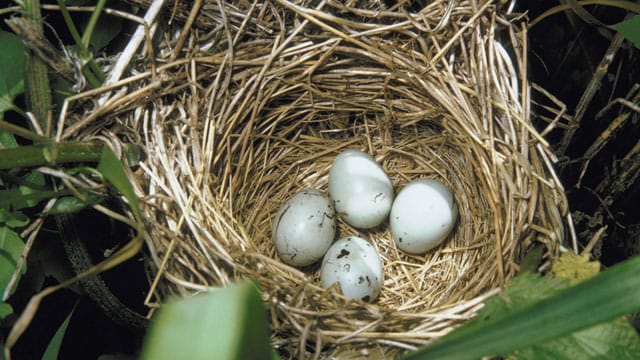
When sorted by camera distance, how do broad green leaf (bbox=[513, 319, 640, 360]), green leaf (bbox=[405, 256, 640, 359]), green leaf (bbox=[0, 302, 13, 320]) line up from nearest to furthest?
1. green leaf (bbox=[405, 256, 640, 359])
2. broad green leaf (bbox=[513, 319, 640, 360])
3. green leaf (bbox=[0, 302, 13, 320])

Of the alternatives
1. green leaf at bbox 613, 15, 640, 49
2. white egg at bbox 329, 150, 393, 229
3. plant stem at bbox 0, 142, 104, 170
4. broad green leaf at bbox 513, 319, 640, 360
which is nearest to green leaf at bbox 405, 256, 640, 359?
broad green leaf at bbox 513, 319, 640, 360

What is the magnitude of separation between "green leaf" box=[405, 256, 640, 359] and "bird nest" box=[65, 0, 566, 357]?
38 cm

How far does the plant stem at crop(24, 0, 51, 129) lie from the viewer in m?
0.93

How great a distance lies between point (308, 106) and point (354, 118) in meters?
0.15

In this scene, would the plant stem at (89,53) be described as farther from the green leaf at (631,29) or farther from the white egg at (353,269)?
the green leaf at (631,29)

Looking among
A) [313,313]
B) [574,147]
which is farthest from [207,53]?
[574,147]

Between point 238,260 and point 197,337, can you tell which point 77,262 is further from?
point 197,337

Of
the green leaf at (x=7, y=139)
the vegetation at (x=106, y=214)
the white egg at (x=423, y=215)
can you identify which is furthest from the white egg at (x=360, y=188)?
the green leaf at (x=7, y=139)

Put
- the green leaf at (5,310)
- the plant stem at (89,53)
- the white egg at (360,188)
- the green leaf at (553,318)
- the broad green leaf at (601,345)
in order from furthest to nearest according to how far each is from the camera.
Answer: the white egg at (360,188), the plant stem at (89,53), the green leaf at (5,310), the broad green leaf at (601,345), the green leaf at (553,318)

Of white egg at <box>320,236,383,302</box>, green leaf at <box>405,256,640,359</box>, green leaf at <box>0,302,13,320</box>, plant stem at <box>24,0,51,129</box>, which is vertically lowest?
white egg at <box>320,236,383,302</box>

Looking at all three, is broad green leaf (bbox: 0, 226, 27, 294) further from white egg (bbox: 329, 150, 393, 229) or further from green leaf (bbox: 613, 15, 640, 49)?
green leaf (bbox: 613, 15, 640, 49)

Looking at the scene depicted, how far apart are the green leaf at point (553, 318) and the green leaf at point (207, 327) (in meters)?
0.20

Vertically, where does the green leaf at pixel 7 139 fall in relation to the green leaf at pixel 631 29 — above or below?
below

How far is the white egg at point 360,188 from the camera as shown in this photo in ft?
4.20
